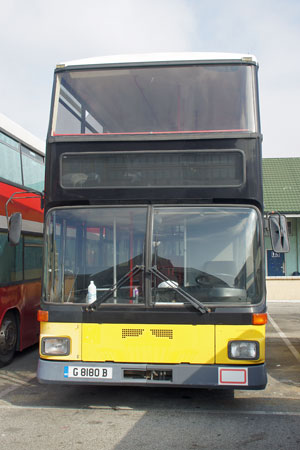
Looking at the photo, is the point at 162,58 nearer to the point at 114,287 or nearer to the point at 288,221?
the point at 114,287

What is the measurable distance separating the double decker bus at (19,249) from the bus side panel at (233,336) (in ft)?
13.9

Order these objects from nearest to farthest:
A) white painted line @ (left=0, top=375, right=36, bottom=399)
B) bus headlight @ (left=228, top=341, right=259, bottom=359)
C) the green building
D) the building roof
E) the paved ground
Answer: the paved ground < bus headlight @ (left=228, top=341, right=259, bottom=359) < white painted line @ (left=0, top=375, right=36, bottom=399) < the green building < the building roof

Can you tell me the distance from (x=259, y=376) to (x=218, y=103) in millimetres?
3185

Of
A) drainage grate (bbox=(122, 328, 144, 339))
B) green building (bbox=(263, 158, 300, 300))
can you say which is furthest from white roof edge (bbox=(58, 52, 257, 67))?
green building (bbox=(263, 158, 300, 300))

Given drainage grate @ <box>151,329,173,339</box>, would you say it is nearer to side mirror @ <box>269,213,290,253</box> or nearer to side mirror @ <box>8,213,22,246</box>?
side mirror @ <box>269,213,290,253</box>

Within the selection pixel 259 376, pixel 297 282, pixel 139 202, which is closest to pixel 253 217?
pixel 139 202

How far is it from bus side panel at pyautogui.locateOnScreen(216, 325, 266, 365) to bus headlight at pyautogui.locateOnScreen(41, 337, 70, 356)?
5.51 ft

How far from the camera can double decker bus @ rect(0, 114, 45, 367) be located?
8.79m

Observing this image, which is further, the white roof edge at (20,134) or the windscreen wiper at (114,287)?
the white roof edge at (20,134)

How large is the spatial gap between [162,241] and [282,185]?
75.0 feet

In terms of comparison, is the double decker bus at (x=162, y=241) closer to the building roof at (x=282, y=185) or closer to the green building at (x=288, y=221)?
the green building at (x=288, y=221)

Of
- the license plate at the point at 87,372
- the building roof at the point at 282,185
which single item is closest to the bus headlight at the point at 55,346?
the license plate at the point at 87,372

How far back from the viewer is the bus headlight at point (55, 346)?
590 centimetres

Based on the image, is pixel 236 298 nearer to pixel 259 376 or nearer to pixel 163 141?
pixel 259 376
